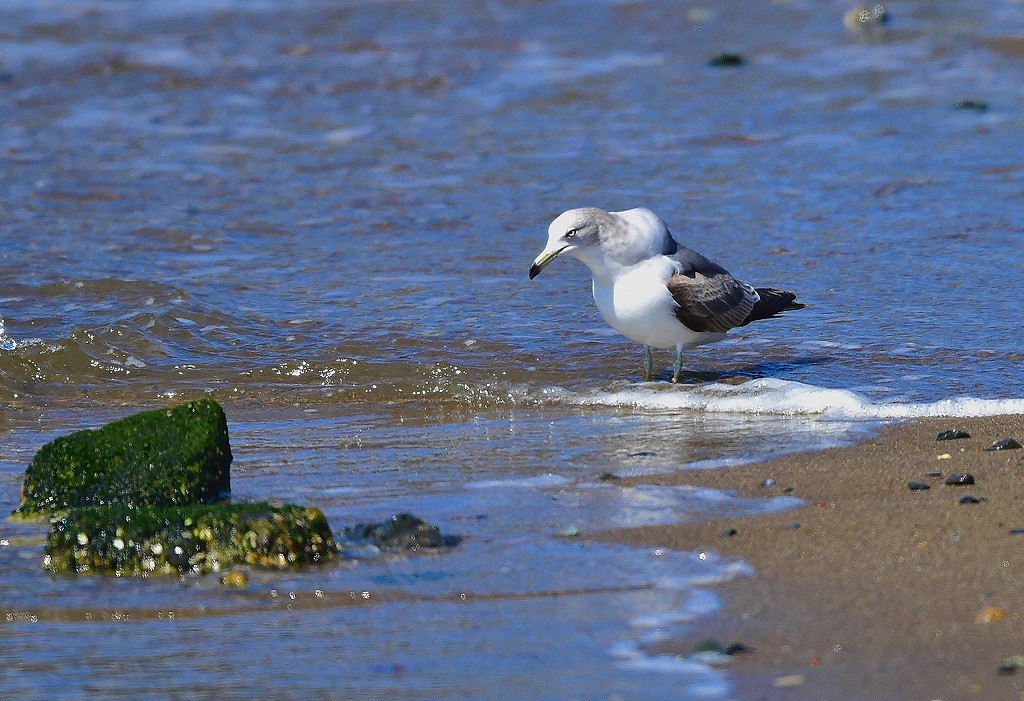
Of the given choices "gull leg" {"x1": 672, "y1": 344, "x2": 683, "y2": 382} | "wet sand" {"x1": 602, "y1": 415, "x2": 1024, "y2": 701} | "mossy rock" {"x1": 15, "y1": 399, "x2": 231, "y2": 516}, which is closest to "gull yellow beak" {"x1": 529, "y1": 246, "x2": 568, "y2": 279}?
"gull leg" {"x1": 672, "y1": 344, "x2": 683, "y2": 382}

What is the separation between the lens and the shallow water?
11.4 ft

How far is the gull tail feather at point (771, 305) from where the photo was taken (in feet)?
22.1

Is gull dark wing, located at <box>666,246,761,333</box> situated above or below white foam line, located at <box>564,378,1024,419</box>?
above

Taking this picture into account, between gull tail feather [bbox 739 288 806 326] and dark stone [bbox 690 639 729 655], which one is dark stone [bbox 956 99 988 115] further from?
dark stone [bbox 690 639 729 655]

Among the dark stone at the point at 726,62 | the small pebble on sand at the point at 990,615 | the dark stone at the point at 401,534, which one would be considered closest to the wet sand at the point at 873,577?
the small pebble on sand at the point at 990,615

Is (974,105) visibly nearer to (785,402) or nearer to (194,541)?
(785,402)

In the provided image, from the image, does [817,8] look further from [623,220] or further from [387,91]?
[623,220]

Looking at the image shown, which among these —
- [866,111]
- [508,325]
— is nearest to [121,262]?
[508,325]

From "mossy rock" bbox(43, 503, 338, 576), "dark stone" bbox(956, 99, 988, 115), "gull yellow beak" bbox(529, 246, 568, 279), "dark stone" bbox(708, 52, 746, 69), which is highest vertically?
"dark stone" bbox(708, 52, 746, 69)

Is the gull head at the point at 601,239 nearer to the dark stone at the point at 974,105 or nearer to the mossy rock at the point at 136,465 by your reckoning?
the mossy rock at the point at 136,465

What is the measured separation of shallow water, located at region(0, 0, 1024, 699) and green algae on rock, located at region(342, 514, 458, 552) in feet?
0.29

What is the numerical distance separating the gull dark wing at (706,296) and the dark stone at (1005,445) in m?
1.75

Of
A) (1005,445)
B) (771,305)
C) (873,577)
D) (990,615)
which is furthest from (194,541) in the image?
(771,305)

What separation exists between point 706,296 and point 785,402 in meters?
0.70
